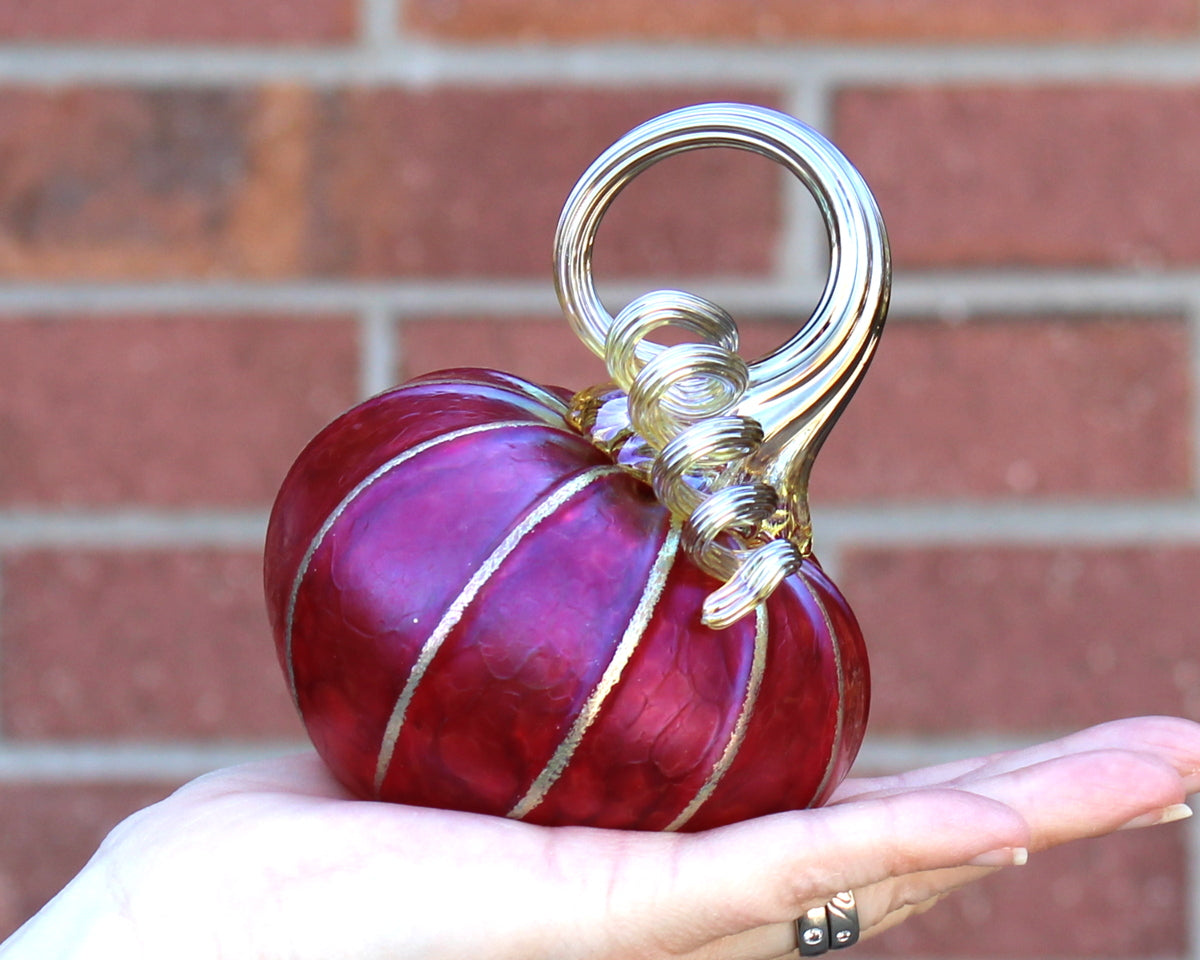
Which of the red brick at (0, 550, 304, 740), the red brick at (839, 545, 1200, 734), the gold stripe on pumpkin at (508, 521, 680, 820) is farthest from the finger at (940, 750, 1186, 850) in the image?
the red brick at (0, 550, 304, 740)

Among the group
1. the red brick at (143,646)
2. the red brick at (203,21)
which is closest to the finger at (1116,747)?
the red brick at (143,646)

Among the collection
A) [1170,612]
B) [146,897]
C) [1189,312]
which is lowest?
[146,897]

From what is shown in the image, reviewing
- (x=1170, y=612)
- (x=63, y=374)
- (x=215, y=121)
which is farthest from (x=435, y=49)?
(x=1170, y=612)

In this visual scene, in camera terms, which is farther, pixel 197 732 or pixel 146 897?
pixel 197 732

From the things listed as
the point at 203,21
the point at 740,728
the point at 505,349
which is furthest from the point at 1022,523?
the point at 203,21

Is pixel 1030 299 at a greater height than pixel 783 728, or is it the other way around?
pixel 1030 299

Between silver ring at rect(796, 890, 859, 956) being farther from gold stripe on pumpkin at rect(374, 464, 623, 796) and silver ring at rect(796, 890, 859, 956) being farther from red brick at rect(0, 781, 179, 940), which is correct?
red brick at rect(0, 781, 179, 940)

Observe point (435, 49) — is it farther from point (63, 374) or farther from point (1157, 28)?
point (1157, 28)
